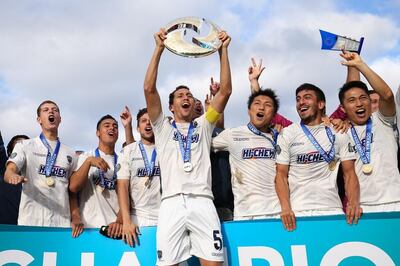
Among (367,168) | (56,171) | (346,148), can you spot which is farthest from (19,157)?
(367,168)

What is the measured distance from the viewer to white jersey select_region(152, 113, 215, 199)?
4668mm

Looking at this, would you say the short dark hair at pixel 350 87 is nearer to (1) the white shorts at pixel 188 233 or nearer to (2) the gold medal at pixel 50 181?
(1) the white shorts at pixel 188 233

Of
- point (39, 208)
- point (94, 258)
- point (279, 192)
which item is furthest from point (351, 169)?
point (39, 208)

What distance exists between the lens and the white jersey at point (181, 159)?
467cm

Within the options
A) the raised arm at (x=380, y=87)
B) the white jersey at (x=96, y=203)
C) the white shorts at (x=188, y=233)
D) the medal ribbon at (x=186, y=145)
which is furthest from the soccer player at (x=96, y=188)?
the raised arm at (x=380, y=87)

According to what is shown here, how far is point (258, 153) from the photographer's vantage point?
5.13 metres

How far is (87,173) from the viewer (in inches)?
221

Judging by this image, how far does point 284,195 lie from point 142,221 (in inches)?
70.5

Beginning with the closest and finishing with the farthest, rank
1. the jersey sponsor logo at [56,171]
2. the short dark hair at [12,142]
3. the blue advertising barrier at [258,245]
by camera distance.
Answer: the blue advertising barrier at [258,245] → the jersey sponsor logo at [56,171] → the short dark hair at [12,142]

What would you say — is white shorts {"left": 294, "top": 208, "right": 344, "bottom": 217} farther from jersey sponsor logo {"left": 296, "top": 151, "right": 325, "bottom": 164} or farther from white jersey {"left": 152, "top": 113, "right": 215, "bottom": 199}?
white jersey {"left": 152, "top": 113, "right": 215, "bottom": 199}

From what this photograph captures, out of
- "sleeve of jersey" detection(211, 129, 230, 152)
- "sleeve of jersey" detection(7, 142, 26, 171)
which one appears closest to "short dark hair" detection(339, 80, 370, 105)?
"sleeve of jersey" detection(211, 129, 230, 152)

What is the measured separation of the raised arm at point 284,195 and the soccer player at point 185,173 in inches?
29.4

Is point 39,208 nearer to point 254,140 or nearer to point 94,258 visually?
point 94,258

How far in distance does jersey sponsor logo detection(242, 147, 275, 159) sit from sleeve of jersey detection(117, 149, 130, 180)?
149 cm
